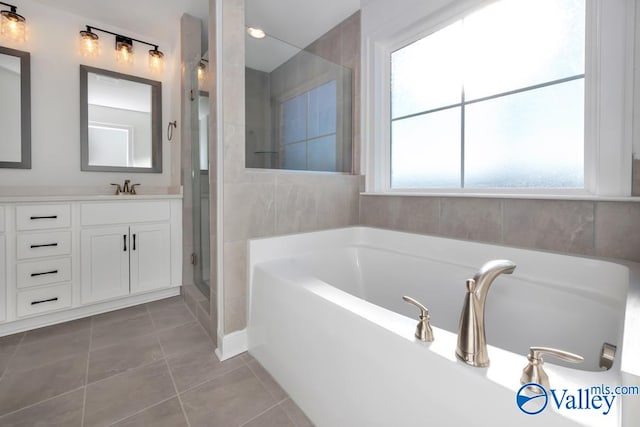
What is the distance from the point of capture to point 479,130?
5.47 feet

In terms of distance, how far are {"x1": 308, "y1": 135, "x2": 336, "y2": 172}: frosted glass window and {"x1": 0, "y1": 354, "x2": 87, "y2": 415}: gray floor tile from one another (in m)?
1.70

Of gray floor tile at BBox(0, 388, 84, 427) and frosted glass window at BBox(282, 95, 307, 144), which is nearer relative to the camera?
gray floor tile at BBox(0, 388, 84, 427)

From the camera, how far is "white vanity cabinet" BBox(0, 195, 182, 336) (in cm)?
169

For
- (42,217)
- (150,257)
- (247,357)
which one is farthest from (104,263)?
(247,357)

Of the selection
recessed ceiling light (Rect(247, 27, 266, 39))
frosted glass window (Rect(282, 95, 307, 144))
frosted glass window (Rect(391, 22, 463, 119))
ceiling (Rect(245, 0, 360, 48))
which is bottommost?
frosted glass window (Rect(282, 95, 307, 144))

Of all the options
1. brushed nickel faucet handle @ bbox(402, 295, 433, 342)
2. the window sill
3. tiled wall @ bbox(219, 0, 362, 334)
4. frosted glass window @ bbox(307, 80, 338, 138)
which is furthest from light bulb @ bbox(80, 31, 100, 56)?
brushed nickel faucet handle @ bbox(402, 295, 433, 342)

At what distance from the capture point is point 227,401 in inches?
45.8

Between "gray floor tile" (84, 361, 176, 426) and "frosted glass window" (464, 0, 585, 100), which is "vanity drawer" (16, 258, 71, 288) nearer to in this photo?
"gray floor tile" (84, 361, 176, 426)

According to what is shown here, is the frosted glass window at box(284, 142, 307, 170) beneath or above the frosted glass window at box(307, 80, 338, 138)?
beneath

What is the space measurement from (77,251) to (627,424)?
Result: 257 centimetres

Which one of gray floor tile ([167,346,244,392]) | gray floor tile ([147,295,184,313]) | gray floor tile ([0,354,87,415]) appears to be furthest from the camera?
gray floor tile ([147,295,184,313])

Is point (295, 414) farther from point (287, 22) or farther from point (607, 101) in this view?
point (287, 22)

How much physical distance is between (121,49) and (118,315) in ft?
7.20

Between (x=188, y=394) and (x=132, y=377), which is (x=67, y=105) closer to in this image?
(x=132, y=377)
